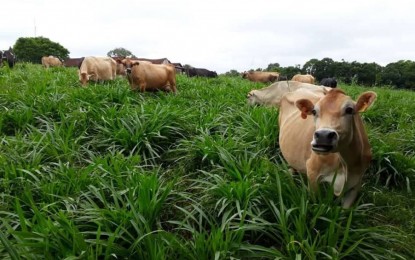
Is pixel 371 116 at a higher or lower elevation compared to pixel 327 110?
lower

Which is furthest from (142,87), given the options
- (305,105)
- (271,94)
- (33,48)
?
(33,48)

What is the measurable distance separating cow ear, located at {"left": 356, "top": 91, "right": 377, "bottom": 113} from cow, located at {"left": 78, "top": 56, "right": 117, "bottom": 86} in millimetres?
6815

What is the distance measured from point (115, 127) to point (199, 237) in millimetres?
2604

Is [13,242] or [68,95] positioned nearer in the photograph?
[13,242]

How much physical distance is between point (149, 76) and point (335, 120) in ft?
18.5

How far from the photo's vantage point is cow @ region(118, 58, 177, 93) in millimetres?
7973

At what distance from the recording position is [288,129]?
4.30 metres

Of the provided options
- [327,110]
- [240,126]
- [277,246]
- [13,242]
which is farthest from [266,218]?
[240,126]

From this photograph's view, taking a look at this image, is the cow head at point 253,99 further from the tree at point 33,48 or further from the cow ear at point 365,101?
the tree at point 33,48

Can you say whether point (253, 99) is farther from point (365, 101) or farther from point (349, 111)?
point (349, 111)

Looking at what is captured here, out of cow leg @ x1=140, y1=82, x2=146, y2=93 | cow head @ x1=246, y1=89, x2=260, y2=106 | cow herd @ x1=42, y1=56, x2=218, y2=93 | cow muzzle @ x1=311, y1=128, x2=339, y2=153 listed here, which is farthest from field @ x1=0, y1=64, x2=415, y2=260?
cow herd @ x1=42, y1=56, x2=218, y2=93

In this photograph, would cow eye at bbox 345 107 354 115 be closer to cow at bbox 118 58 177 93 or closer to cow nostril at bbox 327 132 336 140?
cow nostril at bbox 327 132 336 140

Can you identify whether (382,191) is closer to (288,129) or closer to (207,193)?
(288,129)

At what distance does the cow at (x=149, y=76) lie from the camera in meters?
7.97
